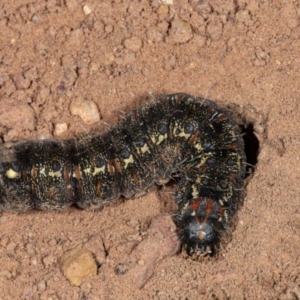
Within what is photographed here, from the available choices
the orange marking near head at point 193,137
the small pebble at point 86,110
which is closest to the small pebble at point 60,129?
the small pebble at point 86,110

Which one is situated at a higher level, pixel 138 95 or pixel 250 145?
pixel 138 95

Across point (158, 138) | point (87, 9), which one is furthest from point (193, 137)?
point (87, 9)

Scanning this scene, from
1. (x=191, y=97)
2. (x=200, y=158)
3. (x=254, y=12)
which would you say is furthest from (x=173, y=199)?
(x=254, y=12)

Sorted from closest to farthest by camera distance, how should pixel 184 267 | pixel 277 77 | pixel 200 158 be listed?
pixel 184 267
pixel 200 158
pixel 277 77

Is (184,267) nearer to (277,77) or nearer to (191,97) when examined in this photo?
(191,97)

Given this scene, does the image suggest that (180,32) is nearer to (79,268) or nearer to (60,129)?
(60,129)

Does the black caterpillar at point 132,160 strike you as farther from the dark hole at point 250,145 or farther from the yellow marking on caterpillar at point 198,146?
the dark hole at point 250,145

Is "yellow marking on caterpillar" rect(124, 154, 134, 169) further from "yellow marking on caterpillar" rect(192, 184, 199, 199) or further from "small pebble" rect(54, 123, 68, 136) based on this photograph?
"small pebble" rect(54, 123, 68, 136)
